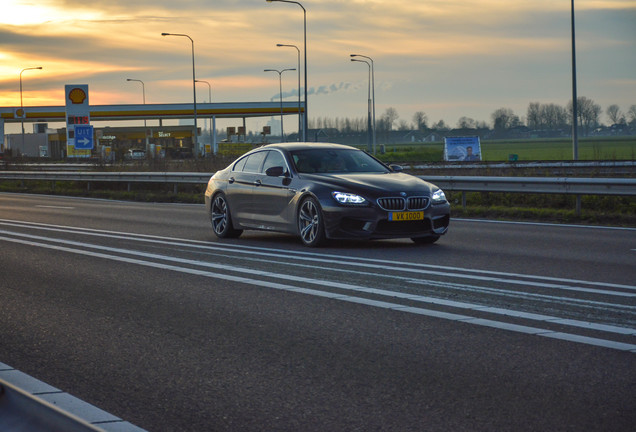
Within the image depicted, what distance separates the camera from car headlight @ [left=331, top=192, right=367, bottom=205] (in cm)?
1203

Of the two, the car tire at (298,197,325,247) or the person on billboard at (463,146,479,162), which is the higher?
the person on billboard at (463,146,479,162)

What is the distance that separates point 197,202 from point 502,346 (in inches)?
816

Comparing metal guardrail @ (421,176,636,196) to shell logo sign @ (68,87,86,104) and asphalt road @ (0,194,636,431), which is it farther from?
shell logo sign @ (68,87,86,104)

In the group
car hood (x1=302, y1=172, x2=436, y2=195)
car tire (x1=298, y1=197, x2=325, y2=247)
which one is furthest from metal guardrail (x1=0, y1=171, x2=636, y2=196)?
car tire (x1=298, y1=197, x2=325, y2=247)

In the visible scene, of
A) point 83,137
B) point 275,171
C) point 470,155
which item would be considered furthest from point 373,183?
point 83,137

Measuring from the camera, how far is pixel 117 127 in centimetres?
12750

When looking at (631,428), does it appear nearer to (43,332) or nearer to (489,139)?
(43,332)

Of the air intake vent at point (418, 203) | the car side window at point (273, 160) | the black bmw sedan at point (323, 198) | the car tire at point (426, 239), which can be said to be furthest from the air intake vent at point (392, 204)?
the car side window at point (273, 160)

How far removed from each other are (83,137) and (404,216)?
3957 cm

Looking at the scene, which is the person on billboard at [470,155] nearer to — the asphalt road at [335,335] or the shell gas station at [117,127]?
the shell gas station at [117,127]

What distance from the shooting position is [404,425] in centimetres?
428

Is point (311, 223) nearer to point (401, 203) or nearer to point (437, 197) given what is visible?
point (401, 203)

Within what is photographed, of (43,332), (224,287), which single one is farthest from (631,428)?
(224,287)

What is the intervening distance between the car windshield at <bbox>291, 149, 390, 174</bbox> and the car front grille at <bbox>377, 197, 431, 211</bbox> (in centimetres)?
135
